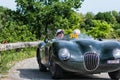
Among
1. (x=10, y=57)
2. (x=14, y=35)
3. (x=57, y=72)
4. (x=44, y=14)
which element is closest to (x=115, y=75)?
(x=57, y=72)

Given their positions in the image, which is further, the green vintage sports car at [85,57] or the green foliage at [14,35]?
the green foliage at [14,35]

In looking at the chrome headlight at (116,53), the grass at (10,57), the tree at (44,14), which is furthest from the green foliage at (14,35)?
the tree at (44,14)

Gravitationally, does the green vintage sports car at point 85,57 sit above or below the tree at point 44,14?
above

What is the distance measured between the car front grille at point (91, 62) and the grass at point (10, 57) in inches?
122

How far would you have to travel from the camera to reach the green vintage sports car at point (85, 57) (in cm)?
1087

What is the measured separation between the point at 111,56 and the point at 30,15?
64.6 m

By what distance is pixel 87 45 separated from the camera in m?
11.2

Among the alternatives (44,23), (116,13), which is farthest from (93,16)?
(44,23)

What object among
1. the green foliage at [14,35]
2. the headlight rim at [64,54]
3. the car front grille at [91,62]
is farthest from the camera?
the green foliage at [14,35]

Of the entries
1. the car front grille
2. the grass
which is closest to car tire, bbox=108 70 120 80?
the car front grille

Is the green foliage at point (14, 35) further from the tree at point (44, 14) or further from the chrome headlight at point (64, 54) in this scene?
the tree at point (44, 14)

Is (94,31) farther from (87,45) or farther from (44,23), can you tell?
(87,45)

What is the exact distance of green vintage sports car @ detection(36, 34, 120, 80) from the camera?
10.9m

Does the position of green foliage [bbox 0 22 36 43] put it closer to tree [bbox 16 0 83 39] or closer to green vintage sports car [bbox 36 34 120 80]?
green vintage sports car [bbox 36 34 120 80]
